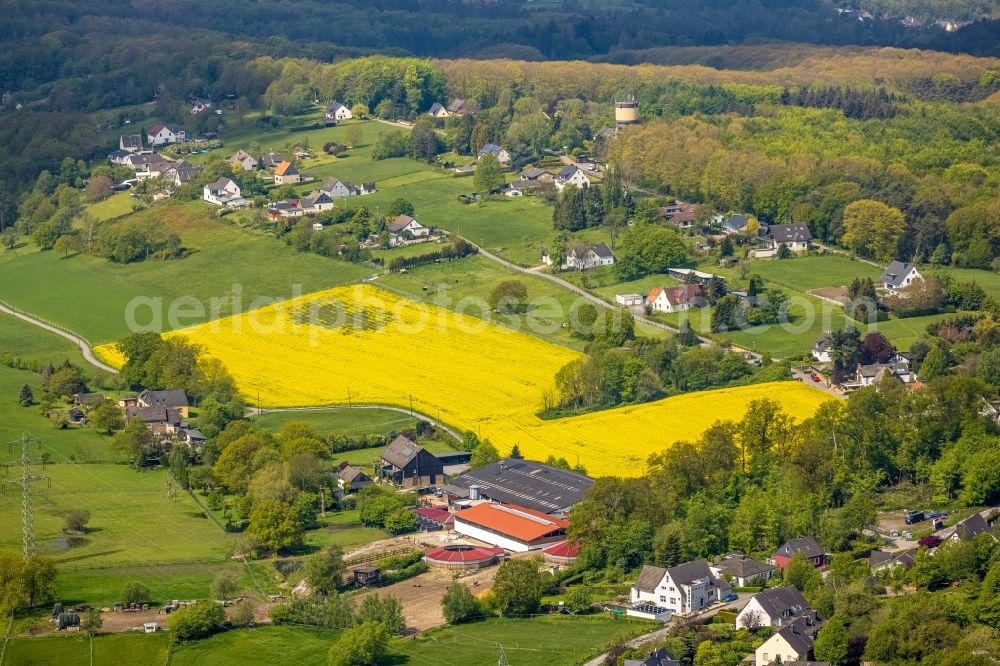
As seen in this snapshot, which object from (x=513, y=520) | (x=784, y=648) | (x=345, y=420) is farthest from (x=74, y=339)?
A: (x=784, y=648)

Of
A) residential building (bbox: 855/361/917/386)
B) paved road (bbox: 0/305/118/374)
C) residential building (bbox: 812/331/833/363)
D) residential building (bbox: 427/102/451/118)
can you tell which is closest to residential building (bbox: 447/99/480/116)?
residential building (bbox: 427/102/451/118)

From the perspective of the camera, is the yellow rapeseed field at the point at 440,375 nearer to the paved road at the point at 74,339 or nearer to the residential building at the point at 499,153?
the paved road at the point at 74,339

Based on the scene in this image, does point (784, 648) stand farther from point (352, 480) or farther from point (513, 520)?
point (352, 480)

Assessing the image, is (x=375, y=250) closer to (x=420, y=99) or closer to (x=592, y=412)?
(x=592, y=412)

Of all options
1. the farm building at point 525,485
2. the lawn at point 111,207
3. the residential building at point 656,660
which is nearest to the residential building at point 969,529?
the residential building at point 656,660

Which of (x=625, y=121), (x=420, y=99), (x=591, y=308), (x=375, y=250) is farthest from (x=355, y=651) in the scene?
(x=420, y=99)

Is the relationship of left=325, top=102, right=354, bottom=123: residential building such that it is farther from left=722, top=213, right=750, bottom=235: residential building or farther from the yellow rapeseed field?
the yellow rapeseed field

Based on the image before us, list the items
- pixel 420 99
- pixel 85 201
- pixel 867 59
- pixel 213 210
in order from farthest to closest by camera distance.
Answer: pixel 867 59 < pixel 420 99 < pixel 85 201 < pixel 213 210
